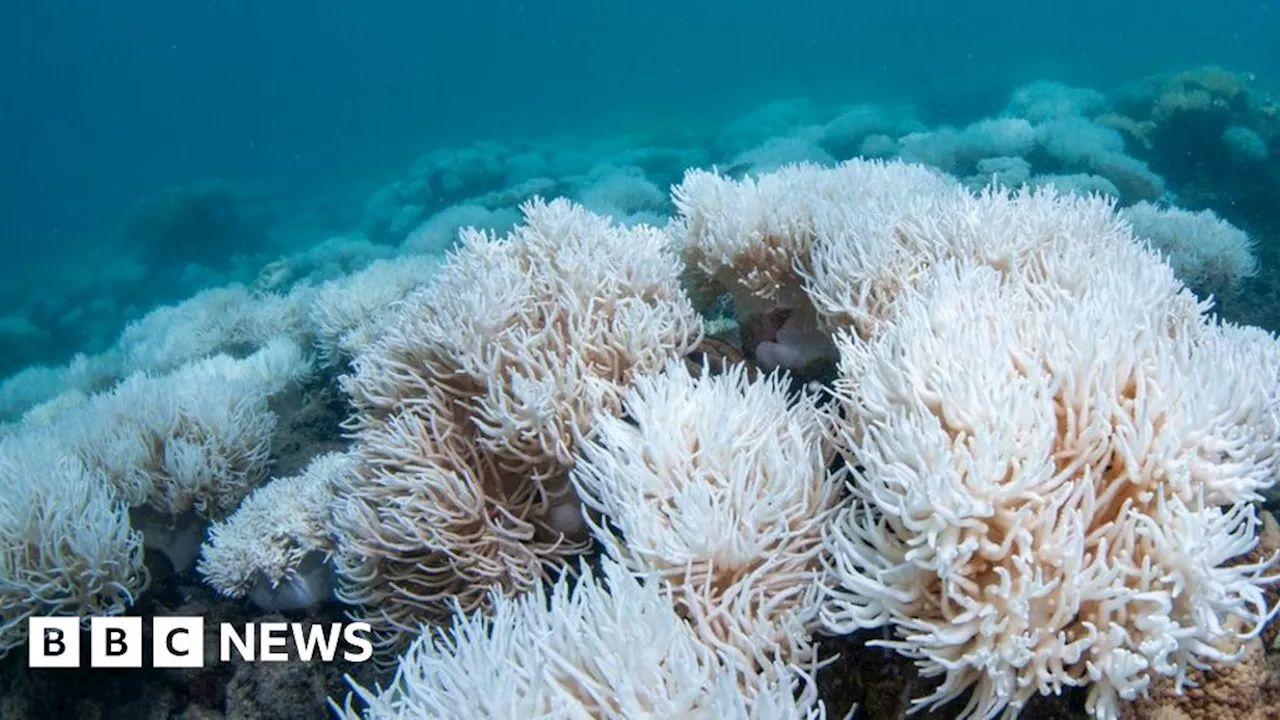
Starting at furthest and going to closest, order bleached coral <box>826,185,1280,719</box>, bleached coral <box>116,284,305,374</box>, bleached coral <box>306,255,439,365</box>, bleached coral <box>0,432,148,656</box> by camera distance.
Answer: bleached coral <box>116,284,305,374</box>
bleached coral <box>306,255,439,365</box>
bleached coral <box>0,432,148,656</box>
bleached coral <box>826,185,1280,719</box>

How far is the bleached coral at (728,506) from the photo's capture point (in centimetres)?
220

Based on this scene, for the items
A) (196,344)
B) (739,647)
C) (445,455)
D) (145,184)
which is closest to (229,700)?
(445,455)

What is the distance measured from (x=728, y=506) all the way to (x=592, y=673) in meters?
0.68

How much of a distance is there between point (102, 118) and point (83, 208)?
203 feet

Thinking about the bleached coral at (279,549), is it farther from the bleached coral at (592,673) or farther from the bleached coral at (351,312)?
the bleached coral at (592,673)

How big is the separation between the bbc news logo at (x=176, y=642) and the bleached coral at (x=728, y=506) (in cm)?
237

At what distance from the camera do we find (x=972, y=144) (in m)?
13.5

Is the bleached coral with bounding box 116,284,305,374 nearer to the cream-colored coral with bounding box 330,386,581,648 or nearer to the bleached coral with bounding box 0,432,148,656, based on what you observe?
the bleached coral with bounding box 0,432,148,656

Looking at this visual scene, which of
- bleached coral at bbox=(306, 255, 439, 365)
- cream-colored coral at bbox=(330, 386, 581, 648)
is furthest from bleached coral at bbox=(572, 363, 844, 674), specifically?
bleached coral at bbox=(306, 255, 439, 365)

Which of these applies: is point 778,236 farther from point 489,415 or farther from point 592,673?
point 592,673

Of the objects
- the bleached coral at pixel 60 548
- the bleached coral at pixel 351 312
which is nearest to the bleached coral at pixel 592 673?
the bleached coral at pixel 60 548

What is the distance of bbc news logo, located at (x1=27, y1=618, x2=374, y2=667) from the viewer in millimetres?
4113

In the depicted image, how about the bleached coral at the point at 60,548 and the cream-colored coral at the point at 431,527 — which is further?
the bleached coral at the point at 60,548

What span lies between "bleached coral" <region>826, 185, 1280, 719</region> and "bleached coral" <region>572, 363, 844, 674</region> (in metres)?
0.18
